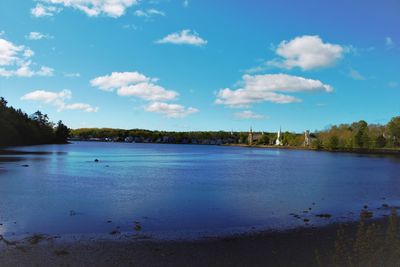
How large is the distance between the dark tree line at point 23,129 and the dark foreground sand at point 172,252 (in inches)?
4805

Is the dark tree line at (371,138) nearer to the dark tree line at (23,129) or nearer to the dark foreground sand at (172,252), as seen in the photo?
the dark tree line at (23,129)

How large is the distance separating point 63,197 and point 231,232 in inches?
531

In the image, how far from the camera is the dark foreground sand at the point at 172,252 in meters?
11.3

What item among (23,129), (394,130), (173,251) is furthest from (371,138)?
(173,251)

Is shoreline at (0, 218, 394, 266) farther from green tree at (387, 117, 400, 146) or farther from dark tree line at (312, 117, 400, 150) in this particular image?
green tree at (387, 117, 400, 146)

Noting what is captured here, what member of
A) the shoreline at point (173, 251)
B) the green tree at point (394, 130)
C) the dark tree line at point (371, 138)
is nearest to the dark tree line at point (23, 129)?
the shoreline at point (173, 251)

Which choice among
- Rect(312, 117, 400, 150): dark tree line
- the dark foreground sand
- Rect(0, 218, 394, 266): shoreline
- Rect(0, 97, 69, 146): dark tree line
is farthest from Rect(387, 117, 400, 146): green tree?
the dark foreground sand

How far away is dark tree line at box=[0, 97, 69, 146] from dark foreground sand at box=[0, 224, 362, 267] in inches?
4805

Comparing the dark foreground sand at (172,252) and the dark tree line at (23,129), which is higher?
the dark tree line at (23,129)

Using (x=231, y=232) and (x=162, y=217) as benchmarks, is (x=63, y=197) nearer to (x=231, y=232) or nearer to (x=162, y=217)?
(x=162, y=217)

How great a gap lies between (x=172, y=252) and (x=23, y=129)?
490ft

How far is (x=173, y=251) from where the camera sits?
1265cm

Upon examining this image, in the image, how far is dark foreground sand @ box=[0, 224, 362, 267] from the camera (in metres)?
11.3

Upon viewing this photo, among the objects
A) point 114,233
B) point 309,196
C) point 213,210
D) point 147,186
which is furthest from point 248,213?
point 147,186
